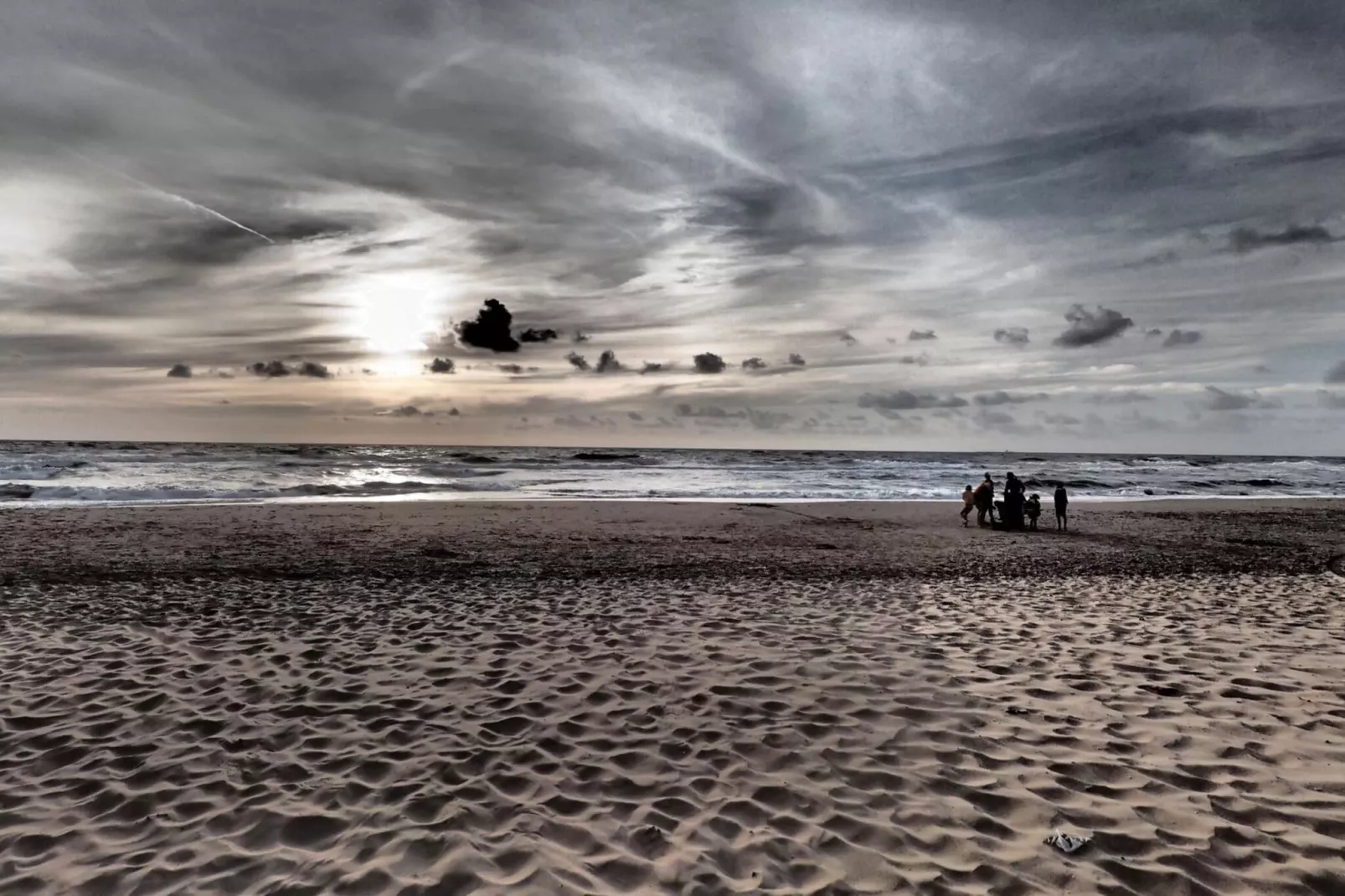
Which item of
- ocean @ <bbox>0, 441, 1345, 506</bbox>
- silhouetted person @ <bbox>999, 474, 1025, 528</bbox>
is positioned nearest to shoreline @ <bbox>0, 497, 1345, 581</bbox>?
silhouetted person @ <bbox>999, 474, 1025, 528</bbox>

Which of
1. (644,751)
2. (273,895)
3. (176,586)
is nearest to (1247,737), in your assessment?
(644,751)

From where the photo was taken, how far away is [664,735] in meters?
5.46

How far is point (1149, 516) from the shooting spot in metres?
24.0

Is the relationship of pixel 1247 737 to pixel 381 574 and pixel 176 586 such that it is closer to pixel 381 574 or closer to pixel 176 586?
pixel 381 574

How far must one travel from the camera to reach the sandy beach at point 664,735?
385cm

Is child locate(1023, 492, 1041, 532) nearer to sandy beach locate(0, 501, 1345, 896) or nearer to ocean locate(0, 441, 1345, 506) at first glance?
sandy beach locate(0, 501, 1345, 896)

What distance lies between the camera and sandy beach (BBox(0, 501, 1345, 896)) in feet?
12.6

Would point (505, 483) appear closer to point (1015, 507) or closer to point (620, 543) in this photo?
point (620, 543)

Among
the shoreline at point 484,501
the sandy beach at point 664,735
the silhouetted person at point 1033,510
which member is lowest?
the sandy beach at point 664,735

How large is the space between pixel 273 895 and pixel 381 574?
8985mm

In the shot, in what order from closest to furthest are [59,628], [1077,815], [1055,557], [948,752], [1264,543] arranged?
[1077,815]
[948,752]
[59,628]
[1055,557]
[1264,543]

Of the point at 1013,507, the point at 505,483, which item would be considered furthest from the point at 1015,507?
the point at 505,483

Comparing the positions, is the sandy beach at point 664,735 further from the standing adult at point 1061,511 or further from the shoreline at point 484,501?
the shoreline at point 484,501

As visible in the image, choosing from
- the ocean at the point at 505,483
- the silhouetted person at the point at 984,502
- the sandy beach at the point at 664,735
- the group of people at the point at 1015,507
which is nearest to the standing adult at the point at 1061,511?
the group of people at the point at 1015,507
